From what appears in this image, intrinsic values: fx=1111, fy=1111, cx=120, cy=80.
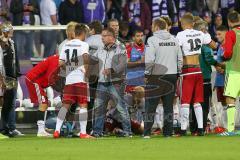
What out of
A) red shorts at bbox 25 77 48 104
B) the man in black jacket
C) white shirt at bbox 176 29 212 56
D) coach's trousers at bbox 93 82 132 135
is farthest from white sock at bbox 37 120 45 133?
white shirt at bbox 176 29 212 56

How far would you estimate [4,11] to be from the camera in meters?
29.6

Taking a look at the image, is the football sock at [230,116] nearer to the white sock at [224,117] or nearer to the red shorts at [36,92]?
the white sock at [224,117]

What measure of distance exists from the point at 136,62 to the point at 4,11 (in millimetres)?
5797

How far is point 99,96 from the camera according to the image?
2306 cm

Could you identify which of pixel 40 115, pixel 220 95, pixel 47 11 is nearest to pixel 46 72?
pixel 40 115

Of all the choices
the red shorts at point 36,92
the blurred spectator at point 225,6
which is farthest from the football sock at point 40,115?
the blurred spectator at point 225,6

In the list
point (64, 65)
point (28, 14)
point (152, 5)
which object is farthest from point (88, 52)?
point (152, 5)

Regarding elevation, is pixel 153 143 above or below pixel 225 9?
below

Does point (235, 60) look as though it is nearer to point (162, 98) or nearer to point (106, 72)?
point (162, 98)

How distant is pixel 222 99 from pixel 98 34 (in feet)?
10.2

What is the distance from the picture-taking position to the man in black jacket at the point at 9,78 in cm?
2367

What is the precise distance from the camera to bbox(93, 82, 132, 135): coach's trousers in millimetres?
22969

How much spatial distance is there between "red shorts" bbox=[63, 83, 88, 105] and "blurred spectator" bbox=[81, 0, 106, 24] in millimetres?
7980

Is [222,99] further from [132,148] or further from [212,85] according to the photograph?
[132,148]
